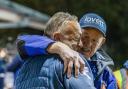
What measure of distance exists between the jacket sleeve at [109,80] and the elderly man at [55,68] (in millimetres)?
647

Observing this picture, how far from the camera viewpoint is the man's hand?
3.55m

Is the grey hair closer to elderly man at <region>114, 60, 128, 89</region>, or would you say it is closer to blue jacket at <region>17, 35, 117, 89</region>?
blue jacket at <region>17, 35, 117, 89</region>

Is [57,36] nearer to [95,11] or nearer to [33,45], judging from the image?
[33,45]

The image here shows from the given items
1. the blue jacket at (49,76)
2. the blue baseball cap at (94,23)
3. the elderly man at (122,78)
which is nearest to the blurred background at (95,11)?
the elderly man at (122,78)

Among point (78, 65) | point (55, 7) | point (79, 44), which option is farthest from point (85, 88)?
point (55, 7)

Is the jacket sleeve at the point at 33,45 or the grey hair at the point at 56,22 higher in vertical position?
the grey hair at the point at 56,22

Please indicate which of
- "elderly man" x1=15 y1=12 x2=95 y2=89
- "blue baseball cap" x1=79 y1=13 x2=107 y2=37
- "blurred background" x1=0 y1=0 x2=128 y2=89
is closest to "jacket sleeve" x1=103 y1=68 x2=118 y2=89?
"blue baseball cap" x1=79 y1=13 x2=107 y2=37

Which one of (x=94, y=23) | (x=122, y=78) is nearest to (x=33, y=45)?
(x=94, y=23)

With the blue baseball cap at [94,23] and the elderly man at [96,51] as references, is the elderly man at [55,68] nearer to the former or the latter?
the elderly man at [96,51]

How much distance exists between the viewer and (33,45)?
375 cm

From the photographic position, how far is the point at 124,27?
30.8 metres

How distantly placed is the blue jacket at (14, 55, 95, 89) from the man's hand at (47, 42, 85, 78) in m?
0.03

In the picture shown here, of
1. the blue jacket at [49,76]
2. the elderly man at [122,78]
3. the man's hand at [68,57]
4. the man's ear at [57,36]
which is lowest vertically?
the elderly man at [122,78]

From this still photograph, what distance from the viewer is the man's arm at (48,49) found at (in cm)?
357
